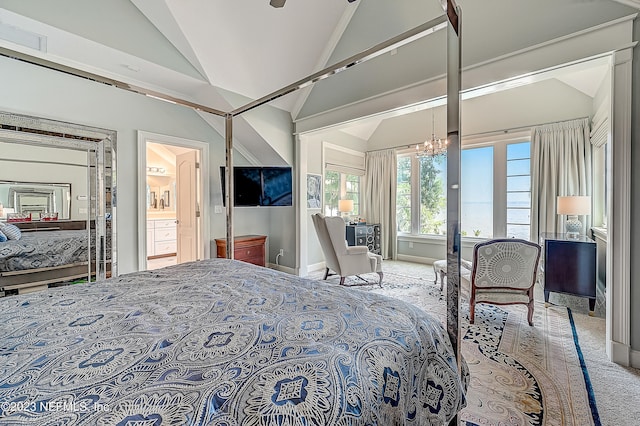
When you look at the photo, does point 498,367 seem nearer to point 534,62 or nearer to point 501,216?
point 534,62

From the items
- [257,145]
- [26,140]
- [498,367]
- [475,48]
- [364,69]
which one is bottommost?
[498,367]

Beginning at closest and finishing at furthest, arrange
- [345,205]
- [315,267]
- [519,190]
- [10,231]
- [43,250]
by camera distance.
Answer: [10,231]
[43,250]
[519,190]
[315,267]
[345,205]

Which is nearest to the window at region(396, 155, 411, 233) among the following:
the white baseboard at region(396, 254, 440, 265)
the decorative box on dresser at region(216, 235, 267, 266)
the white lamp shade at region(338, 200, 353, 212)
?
the white baseboard at region(396, 254, 440, 265)

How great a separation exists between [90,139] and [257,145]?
2.10 m

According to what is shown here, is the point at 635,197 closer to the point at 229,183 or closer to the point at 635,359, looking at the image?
the point at 635,359

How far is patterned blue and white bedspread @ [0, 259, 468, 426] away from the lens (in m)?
0.63

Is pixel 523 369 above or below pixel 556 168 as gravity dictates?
below

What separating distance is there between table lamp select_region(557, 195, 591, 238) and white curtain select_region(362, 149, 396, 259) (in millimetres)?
2918

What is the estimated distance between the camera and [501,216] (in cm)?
489

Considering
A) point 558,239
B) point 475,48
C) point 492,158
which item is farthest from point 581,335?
point 492,158

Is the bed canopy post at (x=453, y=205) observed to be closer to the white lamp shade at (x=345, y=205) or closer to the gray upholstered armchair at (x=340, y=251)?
the gray upholstered armchair at (x=340, y=251)

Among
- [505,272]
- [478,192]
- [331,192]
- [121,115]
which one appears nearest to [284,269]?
[331,192]

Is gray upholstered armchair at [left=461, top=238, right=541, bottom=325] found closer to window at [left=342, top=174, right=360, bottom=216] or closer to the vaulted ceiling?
the vaulted ceiling

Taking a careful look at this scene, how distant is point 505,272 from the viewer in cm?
279
